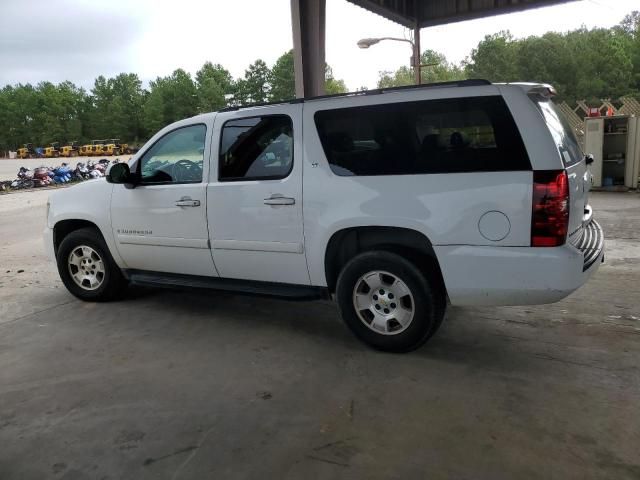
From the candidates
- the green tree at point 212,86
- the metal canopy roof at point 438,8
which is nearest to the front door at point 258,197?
the metal canopy roof at point 438,8

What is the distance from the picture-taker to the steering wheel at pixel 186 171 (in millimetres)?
4676

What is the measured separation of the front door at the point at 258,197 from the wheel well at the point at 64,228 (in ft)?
6.22

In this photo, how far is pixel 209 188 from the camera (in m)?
4.51

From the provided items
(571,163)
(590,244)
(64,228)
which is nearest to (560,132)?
(571,163)

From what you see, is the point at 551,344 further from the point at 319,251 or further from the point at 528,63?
the point at 528,63

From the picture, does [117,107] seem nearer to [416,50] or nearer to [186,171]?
[416,50]

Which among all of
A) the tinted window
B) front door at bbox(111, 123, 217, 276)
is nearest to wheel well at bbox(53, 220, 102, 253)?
front door at bbox(111, 123, 217, 276)

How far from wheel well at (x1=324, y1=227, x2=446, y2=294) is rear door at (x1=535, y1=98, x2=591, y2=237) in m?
0.95

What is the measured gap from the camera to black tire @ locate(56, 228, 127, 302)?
531cm

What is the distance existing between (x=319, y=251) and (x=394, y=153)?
37.5 inches

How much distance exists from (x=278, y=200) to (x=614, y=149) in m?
11.6

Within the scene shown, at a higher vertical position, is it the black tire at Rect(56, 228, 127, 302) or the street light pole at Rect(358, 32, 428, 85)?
the street light pole at Rect(358, 32, 428, 85)

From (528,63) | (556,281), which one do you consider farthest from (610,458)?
(528,63)

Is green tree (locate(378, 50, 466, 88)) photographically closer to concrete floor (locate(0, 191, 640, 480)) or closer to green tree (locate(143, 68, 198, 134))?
green tree (locate(143, 68, 198, 134))
